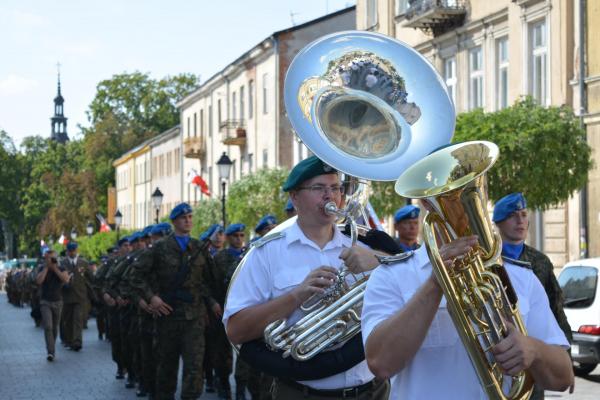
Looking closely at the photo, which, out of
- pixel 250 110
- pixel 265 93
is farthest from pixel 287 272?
pixel 250 110

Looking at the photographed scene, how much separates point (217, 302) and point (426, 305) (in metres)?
8.34

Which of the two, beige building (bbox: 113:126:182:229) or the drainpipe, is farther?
beige building (bbox: 113:126:182:229)

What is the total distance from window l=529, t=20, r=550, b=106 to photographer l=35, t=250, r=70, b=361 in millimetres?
11590

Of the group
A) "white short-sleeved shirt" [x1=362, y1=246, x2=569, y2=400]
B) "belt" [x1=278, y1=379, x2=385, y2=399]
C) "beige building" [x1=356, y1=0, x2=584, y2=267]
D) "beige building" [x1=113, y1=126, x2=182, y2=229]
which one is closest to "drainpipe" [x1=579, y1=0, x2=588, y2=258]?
"beige building" [x1=356, y1=0, x2=584, y2=267]

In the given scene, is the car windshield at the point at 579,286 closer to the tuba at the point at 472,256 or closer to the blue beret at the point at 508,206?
the blue beret at the point at 508,206

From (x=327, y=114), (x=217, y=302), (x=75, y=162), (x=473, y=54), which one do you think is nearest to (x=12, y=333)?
(x=473, y=54)

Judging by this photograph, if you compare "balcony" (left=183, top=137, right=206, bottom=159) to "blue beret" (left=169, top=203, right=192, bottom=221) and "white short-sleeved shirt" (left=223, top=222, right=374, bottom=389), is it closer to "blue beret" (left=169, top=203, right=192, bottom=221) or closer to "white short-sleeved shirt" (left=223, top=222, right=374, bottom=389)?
"blue beret" (left=169, top=203, right=192, bottom=221)

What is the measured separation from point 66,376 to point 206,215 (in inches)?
1048

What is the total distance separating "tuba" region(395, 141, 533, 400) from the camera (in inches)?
139

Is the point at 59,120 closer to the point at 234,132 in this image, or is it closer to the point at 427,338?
the point at 234,132

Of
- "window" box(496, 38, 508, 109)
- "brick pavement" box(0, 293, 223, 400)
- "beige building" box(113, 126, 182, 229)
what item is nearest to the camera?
"brick pavement" box(0, 293, 223, 400)

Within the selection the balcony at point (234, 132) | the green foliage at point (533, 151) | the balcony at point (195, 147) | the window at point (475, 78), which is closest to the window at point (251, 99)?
the balcony at point (234, 132)

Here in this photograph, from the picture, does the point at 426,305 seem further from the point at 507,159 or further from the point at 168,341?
the point at 507,159

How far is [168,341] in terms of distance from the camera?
11.0 metres
